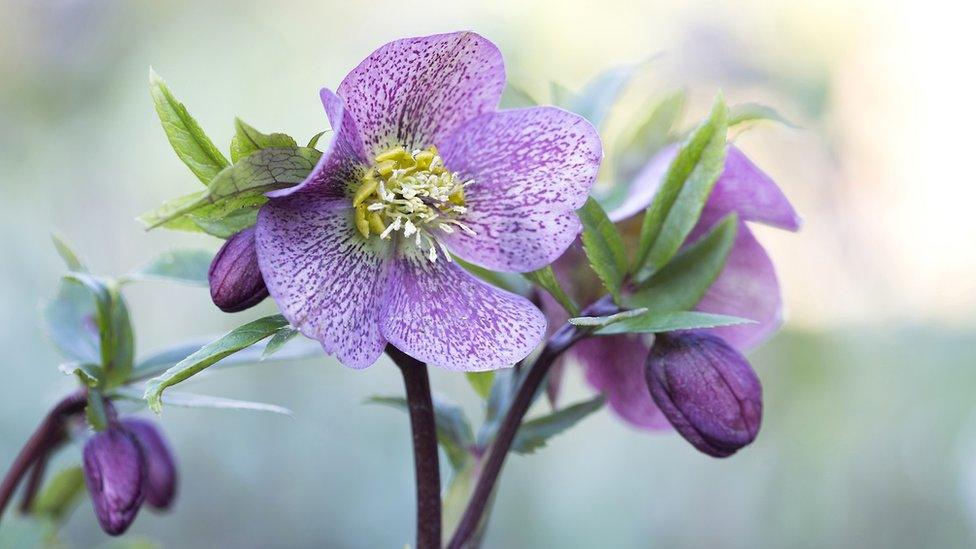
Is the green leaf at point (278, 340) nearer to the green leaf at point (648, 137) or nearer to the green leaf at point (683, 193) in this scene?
the green leaf at point (683, 193)

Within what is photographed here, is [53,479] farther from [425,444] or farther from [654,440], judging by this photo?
[654,440]

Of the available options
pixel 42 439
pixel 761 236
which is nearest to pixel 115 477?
pixel 42 439

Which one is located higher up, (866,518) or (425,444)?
(425,444)

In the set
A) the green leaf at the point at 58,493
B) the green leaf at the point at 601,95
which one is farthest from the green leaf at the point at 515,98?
the green leaf at the point at 58,493

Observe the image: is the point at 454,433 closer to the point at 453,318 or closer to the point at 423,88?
the point at 453,318

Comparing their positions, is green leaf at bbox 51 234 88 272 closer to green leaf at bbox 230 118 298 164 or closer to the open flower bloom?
green leaf at bbox 230 118 298 164

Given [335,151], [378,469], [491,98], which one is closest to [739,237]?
[491,98]
